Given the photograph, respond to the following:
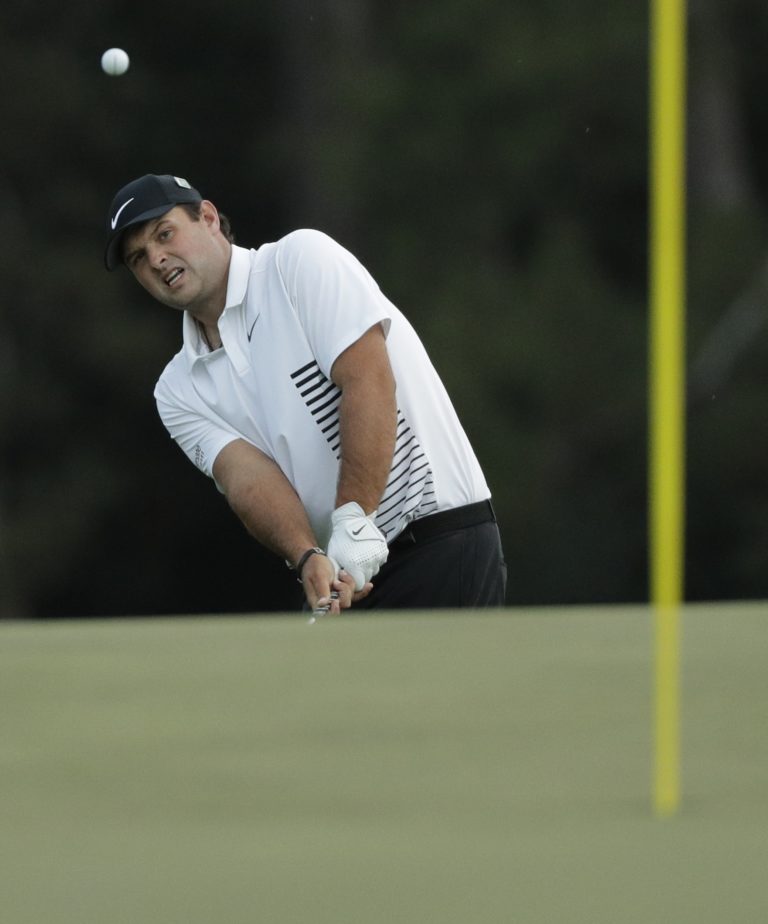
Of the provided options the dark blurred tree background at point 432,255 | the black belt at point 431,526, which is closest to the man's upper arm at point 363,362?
the black belt at point 431,526

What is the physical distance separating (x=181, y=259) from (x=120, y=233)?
140mm

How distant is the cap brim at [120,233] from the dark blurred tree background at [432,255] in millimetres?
10463

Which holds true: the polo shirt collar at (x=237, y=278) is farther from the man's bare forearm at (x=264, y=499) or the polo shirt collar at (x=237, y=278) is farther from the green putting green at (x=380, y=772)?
the green putting green at (x=380, y=772)

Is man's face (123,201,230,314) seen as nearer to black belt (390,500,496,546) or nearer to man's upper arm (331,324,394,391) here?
man's upper arm (331,324,394,391)

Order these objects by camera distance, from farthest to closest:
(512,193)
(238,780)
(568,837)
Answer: (512,193) → (238,780) → (568,837)

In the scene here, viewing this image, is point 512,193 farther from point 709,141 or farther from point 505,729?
point 505,729

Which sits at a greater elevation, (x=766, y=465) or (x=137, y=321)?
(x=137, y=321)

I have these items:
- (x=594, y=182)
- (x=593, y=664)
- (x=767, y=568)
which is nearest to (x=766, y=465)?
(x=767, y=568)

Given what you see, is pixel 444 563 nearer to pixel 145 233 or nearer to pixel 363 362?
pixel 363 362

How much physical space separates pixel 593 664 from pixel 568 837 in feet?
4.14

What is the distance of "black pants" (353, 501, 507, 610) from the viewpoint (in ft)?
14.6

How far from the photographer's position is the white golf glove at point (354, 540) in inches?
165

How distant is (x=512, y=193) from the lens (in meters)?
16.3

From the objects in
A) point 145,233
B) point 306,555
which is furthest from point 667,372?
point 145,233
